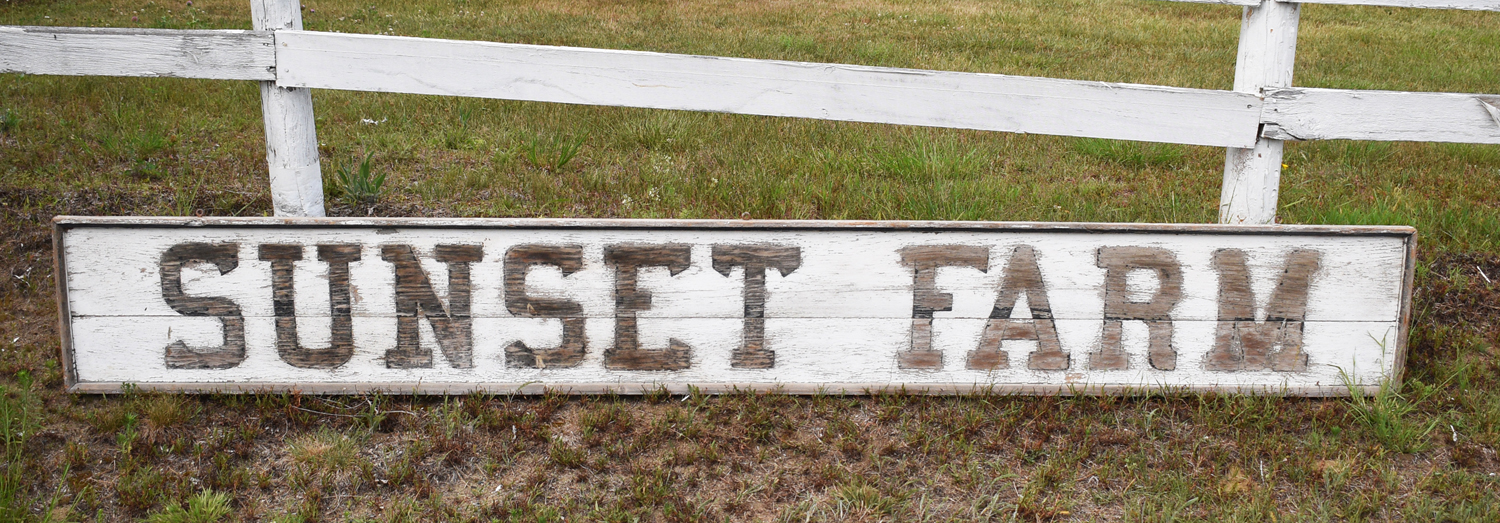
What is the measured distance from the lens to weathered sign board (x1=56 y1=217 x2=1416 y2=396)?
8.93 ft

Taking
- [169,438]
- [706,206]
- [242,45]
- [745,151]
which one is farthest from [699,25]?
[169,438]

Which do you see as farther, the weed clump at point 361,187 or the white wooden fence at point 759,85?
the weed clump at point 361,187

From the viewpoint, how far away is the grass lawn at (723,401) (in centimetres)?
234

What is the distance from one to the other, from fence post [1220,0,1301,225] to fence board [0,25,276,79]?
2961mm

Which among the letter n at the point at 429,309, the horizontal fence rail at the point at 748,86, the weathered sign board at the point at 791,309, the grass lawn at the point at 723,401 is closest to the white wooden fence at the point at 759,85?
the horizontal fence rail at the point at 748,86

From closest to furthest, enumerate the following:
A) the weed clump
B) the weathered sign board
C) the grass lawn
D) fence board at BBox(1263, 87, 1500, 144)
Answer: the grass lawn, the weathered sign board, fence board at BBox(1263, 87, 1500, 144), the weed clump

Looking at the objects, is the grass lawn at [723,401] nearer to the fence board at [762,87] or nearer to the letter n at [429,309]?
the letter n at [429,309]

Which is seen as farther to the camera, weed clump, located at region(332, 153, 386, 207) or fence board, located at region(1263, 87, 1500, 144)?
weed clump, located at region(332, 153, 386, 207)

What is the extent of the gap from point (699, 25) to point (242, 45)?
21.9 ft

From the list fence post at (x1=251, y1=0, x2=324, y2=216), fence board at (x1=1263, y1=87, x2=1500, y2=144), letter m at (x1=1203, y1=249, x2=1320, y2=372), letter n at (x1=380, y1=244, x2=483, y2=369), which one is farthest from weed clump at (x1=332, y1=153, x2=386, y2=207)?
fence board at (x1=1263, y1=87, x2=1500, y2=144)

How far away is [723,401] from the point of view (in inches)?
108

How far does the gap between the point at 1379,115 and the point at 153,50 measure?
3.73m

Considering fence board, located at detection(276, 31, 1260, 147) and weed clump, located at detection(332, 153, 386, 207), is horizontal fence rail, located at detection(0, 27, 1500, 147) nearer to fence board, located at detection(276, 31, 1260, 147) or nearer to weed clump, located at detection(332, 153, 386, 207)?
fence board, located at detection(276, 31, 1260, 147)

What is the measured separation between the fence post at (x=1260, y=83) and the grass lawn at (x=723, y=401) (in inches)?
26.1
